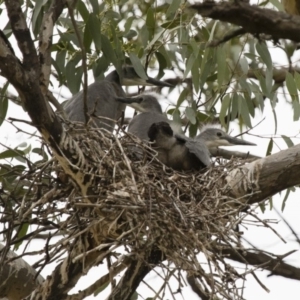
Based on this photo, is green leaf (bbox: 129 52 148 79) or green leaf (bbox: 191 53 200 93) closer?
green leaf (bbox: 129 52 148 79)

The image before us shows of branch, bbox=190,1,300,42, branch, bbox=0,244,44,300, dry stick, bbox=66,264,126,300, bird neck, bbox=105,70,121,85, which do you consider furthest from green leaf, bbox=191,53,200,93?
branch, bbox=190,1,300,42

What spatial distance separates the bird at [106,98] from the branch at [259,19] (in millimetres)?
2700

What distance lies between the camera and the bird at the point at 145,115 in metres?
4.09

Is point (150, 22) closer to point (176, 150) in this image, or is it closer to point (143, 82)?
point (143, 82)

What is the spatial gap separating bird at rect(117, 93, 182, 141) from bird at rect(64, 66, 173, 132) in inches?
3.6

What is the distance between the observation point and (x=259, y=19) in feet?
3.92

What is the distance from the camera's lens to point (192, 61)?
3969 millimetres

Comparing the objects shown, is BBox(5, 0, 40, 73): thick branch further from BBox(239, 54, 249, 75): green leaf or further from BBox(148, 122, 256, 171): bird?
BBox(239, 54, 249, 75): green leaf

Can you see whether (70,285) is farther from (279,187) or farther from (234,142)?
(234,142)

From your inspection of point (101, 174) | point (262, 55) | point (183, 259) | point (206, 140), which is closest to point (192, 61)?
point (262, 55)

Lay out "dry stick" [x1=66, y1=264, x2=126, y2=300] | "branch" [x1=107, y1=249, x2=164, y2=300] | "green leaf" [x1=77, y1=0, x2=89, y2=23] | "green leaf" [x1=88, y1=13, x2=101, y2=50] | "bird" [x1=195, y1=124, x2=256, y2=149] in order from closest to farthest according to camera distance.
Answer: "branch" [x1=107, y1=249, x2=164, y2=300], "dry stick" [x1=66, y1=264, x2=126, y2=300], "green leaf" [x1=88, y1=13, x2=101, y2=50], "green leaf" [x1=77, y1=0, x2=89, y2=23], "bird" [x1=195, y1=124, x2=256, y2=149]

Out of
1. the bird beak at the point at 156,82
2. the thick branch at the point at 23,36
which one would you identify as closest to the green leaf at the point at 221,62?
the bird beak at the point at 156,82

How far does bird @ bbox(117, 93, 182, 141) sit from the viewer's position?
13.4 feet

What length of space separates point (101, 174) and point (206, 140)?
189 cm
